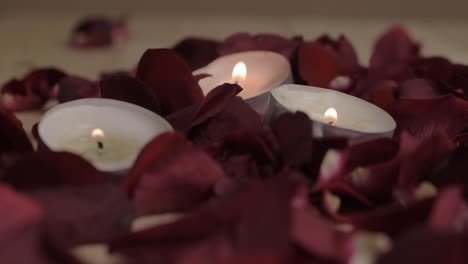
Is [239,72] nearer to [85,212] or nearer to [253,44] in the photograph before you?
[253,44]

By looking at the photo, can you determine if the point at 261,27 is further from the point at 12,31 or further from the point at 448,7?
the point at 448,7

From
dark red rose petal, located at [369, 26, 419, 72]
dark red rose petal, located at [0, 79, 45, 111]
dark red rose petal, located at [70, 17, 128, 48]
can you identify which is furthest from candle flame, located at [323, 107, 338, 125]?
dark red rose petal, located at [70, 17, 128, 48]

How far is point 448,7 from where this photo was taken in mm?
1531

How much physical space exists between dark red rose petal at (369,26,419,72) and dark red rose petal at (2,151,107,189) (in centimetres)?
36

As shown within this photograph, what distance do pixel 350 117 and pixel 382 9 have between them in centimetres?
109

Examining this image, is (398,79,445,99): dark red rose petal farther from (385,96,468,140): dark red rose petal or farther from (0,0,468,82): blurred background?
(0,0,468,82): blurred background

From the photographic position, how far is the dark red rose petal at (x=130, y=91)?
19.5 inches

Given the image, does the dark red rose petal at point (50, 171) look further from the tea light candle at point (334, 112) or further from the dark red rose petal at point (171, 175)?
the tea light candle at point (334, 112)

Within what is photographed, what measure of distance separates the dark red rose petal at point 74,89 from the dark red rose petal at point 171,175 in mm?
209

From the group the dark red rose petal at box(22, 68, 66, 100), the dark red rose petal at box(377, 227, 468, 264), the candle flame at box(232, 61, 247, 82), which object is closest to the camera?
the dark red rose petal at box(377, 227, 468, 264)

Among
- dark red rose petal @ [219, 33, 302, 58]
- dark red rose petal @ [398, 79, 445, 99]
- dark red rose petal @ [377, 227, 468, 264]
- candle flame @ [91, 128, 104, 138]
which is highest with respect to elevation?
dark red rose petal @ [377, 227, 468, 264]

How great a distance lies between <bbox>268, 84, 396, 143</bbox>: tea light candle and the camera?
0.44 metres

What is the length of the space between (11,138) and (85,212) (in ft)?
0.37

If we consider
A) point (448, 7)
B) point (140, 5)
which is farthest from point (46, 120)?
point (448, 7)
